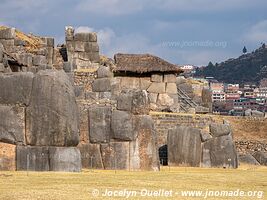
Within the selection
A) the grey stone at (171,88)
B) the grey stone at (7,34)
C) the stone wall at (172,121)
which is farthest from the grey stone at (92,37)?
the stone wall at (172,121)

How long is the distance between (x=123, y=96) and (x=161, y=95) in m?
23.6

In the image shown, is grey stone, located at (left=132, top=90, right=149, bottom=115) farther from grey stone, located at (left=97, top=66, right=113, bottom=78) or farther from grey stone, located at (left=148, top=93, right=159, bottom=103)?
grey stone, located at (left=148, top=93, right=159, bottom=103)

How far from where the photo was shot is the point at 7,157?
21.4 metres

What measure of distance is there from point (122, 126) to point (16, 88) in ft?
14.8

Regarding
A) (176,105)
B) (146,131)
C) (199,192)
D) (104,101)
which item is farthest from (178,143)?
(176,105)

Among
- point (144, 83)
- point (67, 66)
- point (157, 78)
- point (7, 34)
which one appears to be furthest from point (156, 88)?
point (7, 34)

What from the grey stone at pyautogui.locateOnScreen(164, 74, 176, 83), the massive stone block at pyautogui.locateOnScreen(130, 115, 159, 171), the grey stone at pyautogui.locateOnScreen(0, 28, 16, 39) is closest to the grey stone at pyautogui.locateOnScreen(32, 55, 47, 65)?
the grey stone at pyautogui.locateOnScreen(0, 28, 16, 39)

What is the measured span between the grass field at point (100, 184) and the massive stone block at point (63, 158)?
0.69m

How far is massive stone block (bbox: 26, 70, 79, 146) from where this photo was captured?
2052cm

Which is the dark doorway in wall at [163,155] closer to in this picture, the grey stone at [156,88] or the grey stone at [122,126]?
the grey stone at [122,126]

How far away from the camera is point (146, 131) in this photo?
2416 centimetres

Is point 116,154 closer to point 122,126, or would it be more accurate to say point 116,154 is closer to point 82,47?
point 122,126

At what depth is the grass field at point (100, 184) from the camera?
15.8 m

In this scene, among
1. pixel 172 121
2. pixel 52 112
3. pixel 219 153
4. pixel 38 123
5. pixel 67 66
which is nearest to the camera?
pixel 52 112
